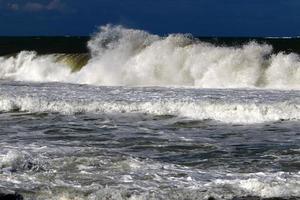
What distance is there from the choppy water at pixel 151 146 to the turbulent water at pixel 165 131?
0.07ft

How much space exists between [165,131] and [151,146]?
2414 millimetres

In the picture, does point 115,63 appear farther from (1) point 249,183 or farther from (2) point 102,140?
(1) point 249,183

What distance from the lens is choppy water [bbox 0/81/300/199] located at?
30.9 feet

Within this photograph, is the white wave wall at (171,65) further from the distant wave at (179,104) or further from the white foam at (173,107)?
the white foam at (173,107)

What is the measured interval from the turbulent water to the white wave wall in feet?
0.20

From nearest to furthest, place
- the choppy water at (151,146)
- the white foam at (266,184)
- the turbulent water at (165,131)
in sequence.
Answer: the white foam at (266,184) < the choppy water at (151,146) < the turbulent water at (165,131)

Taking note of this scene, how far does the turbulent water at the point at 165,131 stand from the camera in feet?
31.4

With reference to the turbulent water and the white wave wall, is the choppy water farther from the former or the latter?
the white wave wall

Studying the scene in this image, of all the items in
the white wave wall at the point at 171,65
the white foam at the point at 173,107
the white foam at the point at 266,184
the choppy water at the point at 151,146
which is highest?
the white wave wall at the point at 171,65

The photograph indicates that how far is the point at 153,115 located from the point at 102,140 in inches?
203

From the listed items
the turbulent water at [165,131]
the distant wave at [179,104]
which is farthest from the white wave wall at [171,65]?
the distant wave at [179,104]

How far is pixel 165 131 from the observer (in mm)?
15820

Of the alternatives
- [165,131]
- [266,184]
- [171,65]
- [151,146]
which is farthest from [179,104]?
[171,65]

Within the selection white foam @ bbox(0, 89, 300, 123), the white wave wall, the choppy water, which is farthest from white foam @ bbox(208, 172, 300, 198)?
the white wave wall
